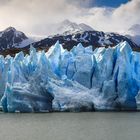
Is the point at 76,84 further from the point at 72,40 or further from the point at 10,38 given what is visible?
the point at 10,38

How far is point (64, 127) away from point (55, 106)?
6.82 metres

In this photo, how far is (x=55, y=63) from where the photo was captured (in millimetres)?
34094

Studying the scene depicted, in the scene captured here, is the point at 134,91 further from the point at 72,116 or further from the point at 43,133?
the point at 43,133

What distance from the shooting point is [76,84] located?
32125 mm

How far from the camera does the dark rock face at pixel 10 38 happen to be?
5236 inches

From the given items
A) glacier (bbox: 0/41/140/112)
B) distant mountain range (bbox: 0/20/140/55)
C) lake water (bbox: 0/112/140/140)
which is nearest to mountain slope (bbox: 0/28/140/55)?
distant mountain range (bbox: 0/20/140/55)

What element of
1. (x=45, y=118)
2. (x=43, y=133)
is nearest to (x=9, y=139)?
(x=43, y=133)

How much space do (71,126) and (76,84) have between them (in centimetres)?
744

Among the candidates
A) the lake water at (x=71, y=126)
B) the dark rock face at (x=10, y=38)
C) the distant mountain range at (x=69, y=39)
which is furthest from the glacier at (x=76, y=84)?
the dark rock face at (x=10, y=38)

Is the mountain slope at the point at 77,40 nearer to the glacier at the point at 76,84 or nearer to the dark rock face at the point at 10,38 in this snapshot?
the dark rock face at the point at 10,38

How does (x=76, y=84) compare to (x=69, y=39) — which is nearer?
(x=76, y=84)

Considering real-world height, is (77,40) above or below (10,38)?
below

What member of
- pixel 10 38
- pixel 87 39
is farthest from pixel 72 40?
pixel 10 38

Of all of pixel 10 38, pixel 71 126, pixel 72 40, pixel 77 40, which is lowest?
pixel 71 126
